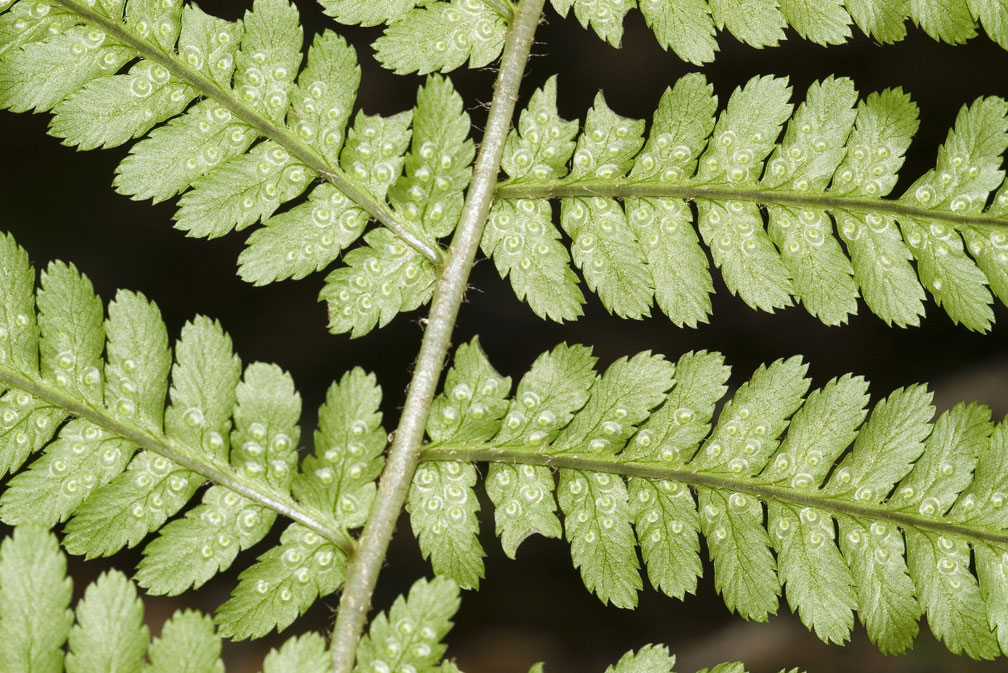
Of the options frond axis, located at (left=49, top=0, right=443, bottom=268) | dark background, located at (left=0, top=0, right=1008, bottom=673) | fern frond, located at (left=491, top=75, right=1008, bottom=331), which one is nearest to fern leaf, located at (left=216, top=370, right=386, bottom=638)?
frond axis, located at (left=49, top=0, right=443, bottom=268)

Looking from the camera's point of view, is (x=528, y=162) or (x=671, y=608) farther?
(x=671, y=608)

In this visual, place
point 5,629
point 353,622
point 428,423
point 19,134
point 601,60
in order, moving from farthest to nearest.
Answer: point 601,60 < point 19,134 < point 428,423 < point 353,622 < point 5,629

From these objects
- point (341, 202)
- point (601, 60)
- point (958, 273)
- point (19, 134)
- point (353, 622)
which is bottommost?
point (353, 622)

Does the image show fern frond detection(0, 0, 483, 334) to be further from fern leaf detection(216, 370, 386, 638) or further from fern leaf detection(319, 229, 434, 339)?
fern leaf detection(216, 370, 386, 638)

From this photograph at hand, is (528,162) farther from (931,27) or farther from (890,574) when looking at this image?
(890,574)

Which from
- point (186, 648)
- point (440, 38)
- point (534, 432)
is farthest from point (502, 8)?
point (186, 648)

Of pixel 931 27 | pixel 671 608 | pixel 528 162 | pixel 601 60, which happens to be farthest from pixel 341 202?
pixel 671 608

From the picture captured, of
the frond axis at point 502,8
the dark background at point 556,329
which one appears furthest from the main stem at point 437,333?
the dark background at point 556,329

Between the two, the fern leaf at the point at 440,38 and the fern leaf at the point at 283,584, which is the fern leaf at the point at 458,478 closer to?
the fern leaf at the point at 283,584
